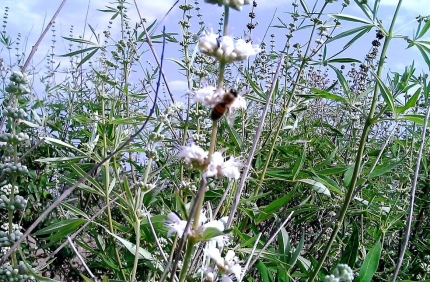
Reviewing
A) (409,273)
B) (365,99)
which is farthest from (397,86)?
(365,99)

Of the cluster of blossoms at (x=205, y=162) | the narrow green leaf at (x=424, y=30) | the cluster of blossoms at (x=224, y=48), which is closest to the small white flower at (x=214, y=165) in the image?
the cluster of blossoms at (x=205, y=162)

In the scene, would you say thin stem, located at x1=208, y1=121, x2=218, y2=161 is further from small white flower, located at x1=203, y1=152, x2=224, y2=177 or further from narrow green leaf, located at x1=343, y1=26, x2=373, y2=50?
narrow green leaf, located at x1=343, y1=26, x2=373, y2=50

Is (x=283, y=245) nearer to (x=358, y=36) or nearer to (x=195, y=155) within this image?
(x=358, y=36)

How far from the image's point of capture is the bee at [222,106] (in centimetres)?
66

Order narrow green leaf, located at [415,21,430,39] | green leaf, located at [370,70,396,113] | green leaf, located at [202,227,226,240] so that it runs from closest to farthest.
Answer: green leaf, located at [202,227,226,240] < green leaf, located at [370,70,396,113] < narrow green leaf, located at [415,21,430,39]

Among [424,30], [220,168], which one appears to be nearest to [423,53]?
[424,30]

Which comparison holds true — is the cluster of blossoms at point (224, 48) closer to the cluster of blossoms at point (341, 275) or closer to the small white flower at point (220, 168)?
the small white flower at point (220, 168)

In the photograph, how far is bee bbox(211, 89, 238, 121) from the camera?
0.66m

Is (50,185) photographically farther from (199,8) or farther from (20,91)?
(20,91)

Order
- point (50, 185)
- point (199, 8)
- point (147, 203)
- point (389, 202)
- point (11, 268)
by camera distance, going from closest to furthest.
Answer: point (11, 268) < point (147, 203) < point (389, 202) < point (50, 185) < point (199, 8)

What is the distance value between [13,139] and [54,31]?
2.84 m

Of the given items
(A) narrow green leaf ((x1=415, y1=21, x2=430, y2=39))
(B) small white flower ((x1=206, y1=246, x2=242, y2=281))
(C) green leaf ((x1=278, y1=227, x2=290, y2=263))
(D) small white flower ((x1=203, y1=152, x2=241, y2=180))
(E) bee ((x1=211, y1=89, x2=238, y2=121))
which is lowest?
(C) green leaf ((x1=278, y1=227, x2=290, y2=263))

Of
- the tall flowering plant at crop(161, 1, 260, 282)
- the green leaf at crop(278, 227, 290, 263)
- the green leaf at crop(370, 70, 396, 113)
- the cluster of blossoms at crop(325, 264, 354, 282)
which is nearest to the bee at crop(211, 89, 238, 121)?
the tall flowering plant at crop(161, 1, 260, 282)

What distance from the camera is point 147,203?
59.2 inches
